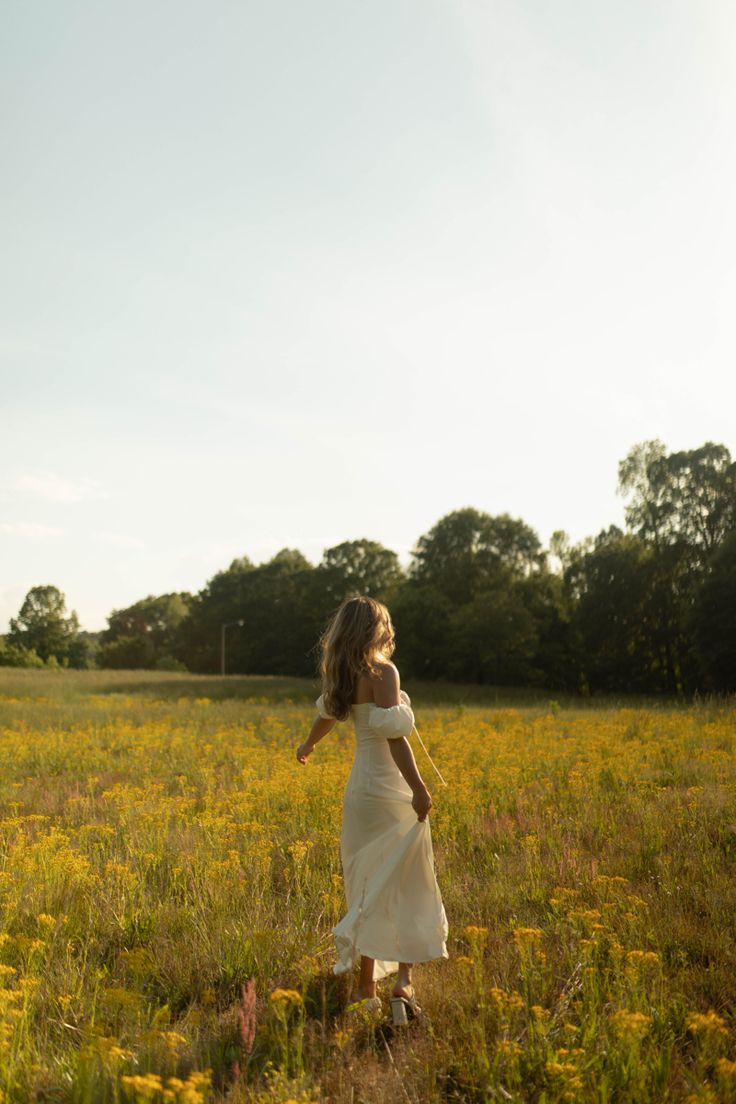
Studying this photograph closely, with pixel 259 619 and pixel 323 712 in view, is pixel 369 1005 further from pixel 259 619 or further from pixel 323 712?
pixel 259 619

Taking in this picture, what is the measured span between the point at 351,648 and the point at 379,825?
972 mm

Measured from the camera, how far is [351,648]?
4414 mm

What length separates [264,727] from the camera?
16672mm

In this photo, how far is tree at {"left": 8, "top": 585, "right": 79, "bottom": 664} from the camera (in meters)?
90.4

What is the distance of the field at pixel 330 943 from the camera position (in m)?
3.34

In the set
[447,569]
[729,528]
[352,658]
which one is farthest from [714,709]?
[447,569]

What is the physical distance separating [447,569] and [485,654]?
36.4 feet

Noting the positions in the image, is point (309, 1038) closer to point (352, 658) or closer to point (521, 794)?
point (352, 658)

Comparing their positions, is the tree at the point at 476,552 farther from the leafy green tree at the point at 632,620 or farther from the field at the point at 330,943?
the field at the point at 330,943

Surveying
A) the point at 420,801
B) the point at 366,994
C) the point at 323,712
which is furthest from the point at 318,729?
the point at 366,994

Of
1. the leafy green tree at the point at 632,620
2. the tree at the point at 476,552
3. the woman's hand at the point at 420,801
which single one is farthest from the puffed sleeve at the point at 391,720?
the tree at the point at 476,552

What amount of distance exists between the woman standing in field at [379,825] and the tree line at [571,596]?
33.2 m

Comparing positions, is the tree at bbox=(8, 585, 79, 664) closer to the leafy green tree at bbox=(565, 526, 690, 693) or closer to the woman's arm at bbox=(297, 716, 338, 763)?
the leafy green tree at bbox=(565, 526, 690, 693)

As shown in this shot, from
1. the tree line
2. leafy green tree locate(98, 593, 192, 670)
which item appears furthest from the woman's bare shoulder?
leafy green tree locate(98, 593, 192, 670)
